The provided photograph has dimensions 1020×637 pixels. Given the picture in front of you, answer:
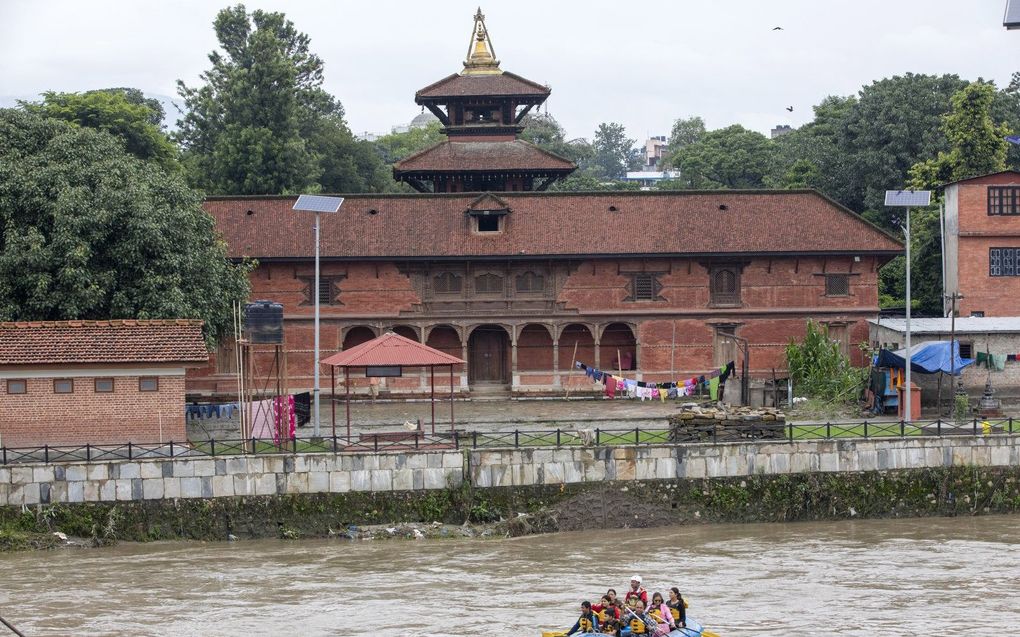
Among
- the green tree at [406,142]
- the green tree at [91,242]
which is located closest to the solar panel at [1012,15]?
the green tree at [91,242]

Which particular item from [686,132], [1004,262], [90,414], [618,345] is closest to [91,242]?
[90,414]

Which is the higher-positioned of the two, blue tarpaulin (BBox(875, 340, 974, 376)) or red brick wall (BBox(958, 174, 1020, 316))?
red brick wall (BBox(958, 174, 1020, 316))

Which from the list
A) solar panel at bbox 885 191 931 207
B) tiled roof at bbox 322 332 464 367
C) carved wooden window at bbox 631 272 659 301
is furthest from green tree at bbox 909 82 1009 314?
tiled roof at bbox 322 332 464 367

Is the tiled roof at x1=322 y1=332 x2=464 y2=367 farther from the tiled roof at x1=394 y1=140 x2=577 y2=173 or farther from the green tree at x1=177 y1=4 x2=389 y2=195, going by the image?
the green tree at x1=177 y1=4 x2=389 y2=195

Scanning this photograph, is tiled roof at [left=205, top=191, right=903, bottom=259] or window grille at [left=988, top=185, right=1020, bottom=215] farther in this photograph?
window grille at [left=988, top=185, right=1020, bottom=215]

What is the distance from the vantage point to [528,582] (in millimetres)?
35188

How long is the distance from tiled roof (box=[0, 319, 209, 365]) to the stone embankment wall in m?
3.47

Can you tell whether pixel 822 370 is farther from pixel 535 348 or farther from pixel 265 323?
pixel 265 323

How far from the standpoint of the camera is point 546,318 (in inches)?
2420

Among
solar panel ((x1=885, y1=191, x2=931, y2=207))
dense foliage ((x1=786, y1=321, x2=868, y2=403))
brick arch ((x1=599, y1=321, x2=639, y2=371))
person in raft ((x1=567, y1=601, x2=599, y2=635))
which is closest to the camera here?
person in raft ((x1=567, y1=601, x2=599, y2=635))

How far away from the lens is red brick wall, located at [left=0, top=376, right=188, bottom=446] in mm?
41625

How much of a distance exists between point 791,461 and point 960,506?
4.68 metres

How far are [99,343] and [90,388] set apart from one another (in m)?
1.22

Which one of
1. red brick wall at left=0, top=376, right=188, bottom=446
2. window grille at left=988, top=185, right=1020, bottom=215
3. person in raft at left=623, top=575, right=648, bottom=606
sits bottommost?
person in raft at left=623, top=575, right=648, bottom=606
